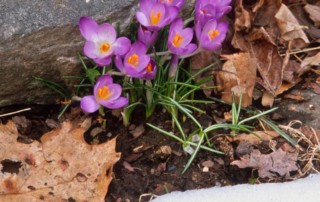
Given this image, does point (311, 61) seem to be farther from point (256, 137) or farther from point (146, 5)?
point (146, 5)

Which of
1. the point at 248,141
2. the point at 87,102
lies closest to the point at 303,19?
the point at 248,141

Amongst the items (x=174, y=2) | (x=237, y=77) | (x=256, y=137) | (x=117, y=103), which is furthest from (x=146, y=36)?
(x=256, y=137)

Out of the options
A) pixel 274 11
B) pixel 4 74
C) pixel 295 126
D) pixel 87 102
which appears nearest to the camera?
pixel 87 102

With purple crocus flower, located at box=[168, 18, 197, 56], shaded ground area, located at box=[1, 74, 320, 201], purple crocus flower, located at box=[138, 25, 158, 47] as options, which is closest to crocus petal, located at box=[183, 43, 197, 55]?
purple crocus flower, located at box=[168, 18, 197, 56]

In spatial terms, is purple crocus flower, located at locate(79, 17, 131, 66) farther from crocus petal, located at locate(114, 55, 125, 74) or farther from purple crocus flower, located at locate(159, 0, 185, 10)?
purple crocus flower, located at locate(159, 0, 185, 10)

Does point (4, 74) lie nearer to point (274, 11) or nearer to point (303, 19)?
point (274, 11)

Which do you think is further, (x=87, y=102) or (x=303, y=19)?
(x=303, y=19)
